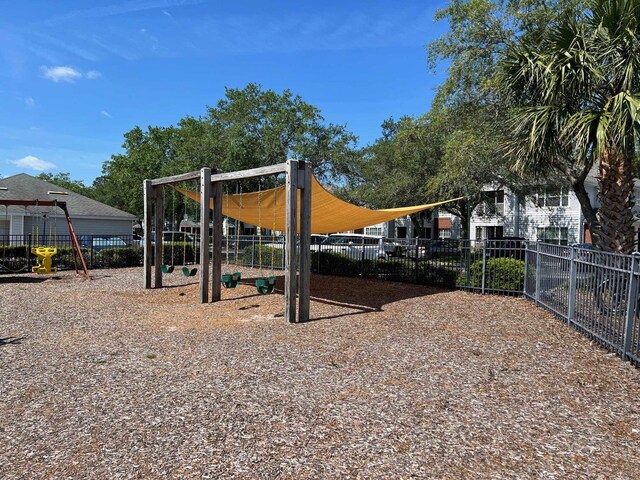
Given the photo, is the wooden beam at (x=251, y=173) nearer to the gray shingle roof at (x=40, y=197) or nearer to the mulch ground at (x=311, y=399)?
the mulch ground at (x=311, y=399)

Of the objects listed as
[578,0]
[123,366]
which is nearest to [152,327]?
[123,366]

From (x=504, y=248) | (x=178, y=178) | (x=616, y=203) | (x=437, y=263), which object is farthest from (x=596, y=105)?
(x=178, y=178)

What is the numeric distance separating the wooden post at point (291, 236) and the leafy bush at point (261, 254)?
31.9 ft

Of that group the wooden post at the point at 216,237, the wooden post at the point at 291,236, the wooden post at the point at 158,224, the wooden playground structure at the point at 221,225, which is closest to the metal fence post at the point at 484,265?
the wooden playground structure at the point at 221,225

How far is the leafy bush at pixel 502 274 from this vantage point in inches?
417

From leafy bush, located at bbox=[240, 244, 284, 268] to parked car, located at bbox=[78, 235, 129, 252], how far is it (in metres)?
5.25

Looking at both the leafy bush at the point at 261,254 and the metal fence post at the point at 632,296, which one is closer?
the metal fence post at the point at 632,296

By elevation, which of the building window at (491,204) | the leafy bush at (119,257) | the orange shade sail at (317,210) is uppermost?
the building window at (491,204)

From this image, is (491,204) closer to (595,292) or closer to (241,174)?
(241,174)

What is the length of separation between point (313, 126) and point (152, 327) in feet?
67.0

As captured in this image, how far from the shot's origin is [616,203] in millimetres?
8180

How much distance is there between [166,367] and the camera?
200 inches

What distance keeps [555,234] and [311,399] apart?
1167 inches

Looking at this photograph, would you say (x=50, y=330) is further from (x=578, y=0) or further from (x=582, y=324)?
(x=578, y=0)
